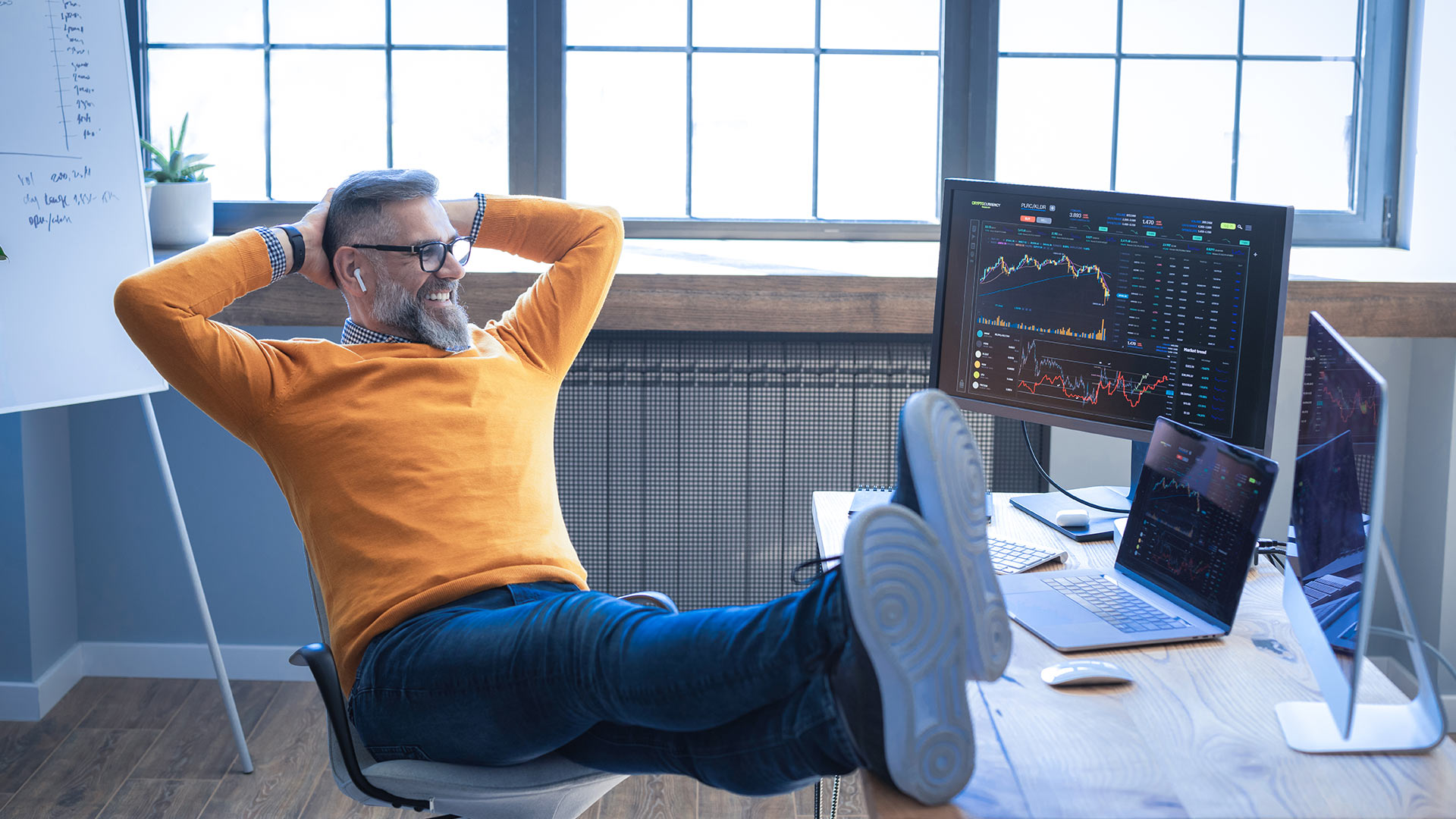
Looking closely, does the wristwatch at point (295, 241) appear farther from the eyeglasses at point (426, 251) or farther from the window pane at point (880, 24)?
the window pane at point (880, 24)

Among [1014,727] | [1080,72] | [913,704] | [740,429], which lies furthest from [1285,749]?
[1080,72]

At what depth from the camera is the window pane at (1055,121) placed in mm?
2764

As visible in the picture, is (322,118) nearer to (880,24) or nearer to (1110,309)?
(880,24)

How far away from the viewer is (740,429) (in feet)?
8.61

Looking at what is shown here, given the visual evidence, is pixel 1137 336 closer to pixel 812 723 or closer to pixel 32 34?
pixel 812 723

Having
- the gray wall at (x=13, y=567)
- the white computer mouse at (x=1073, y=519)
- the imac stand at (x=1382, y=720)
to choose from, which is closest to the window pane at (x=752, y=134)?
the white computer mouse at (x=1073, y=519)

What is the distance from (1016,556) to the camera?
158 cm

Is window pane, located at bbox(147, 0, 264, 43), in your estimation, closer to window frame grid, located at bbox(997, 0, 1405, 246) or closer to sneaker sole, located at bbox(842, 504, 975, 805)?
window frame grid, located at bbox(997, 0, 1405, 246)

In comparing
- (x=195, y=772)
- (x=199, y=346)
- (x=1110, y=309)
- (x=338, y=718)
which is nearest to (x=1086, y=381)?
(x=1110, y=309)

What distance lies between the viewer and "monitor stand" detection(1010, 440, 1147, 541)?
170 centimetres

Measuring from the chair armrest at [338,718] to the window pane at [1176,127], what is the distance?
220 centimetres

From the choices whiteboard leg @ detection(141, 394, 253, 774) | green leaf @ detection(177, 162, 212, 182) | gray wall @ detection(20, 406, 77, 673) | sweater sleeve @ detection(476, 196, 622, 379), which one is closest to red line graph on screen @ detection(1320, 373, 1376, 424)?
sweater sleeve @ detection(476, 196, 622, 379)

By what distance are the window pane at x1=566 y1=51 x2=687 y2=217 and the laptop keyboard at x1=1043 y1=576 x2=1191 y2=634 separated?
169 centimetres

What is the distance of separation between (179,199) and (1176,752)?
2405mm
